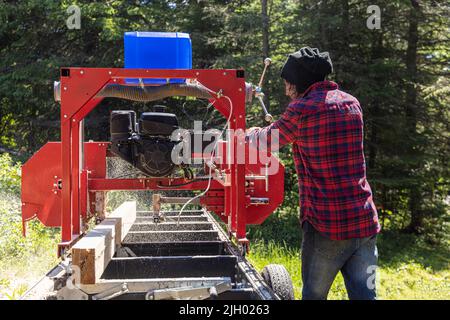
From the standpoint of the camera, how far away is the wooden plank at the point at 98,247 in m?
3.19

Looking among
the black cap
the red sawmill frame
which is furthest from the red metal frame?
the black cap

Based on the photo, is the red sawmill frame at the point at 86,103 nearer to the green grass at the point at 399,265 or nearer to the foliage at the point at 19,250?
the foliage at the point at 19,250

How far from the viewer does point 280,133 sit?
3064 millimetres

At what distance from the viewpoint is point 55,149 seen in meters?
4.72

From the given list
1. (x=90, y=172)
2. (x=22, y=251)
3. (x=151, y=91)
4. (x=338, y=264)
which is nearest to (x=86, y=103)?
(x=151, y=91)

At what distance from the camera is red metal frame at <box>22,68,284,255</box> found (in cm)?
394

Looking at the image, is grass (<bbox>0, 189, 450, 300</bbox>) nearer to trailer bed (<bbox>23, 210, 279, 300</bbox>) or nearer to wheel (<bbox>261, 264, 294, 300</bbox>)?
trailer bed (<bbox>23, 210, 279, 300</bbox>)

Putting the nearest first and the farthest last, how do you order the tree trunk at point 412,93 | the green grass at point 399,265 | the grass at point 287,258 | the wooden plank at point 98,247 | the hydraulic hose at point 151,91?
1. the wooden plank at point 98,247
2. the hydraulic hose at point 151,91
3. the grass at point 287,258
4. the green grass at point 399,265
5. the tree trunk at point 412,93

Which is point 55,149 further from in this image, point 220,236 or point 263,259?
point 263,259

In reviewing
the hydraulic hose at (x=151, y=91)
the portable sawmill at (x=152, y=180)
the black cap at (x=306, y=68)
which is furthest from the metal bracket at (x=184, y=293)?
the hydraulic hose at (x=151, y=91)

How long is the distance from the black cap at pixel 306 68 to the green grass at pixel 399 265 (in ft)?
12.0

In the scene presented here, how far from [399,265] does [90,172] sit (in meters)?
7.45

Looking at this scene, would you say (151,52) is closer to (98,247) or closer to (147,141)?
(147,141)
